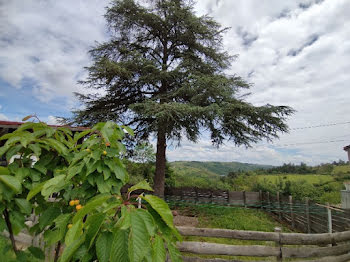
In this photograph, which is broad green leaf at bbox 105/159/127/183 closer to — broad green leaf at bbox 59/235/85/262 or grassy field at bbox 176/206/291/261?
broad green leaf at bbox 59/235/85/262

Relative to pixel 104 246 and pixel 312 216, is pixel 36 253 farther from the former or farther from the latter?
pixel 312 216

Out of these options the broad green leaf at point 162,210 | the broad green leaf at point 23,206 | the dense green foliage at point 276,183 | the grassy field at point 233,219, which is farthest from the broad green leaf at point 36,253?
the dense green foliage at point 276,183

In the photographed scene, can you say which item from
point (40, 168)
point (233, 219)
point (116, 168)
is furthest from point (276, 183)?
point (40, 168)

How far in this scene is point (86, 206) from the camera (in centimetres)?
70

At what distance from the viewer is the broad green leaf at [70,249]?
2.30ft

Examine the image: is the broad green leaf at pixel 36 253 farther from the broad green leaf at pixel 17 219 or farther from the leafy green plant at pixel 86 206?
the broad green leaf at pixel 17 219

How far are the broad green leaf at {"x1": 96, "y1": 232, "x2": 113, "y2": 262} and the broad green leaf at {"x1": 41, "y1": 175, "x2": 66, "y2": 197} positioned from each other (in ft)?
1.17

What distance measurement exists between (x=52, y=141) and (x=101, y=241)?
0.69 meters

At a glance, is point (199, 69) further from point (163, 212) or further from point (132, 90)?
point (163, 212)

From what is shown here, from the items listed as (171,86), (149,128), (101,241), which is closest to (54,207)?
(101,241)

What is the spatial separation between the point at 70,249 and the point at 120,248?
0.63 feet

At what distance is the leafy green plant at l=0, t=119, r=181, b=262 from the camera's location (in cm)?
69

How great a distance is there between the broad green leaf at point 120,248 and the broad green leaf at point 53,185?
43cm

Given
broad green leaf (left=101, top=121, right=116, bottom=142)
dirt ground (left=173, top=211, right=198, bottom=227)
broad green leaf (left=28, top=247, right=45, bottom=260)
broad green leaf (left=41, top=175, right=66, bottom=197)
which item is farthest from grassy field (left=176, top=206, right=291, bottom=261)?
broad green leaf (left=41, top=175, right=66, bottom=197)
